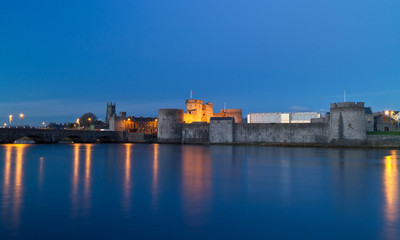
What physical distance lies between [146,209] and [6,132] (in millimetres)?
31524

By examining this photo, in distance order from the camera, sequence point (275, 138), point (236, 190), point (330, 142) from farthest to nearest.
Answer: point (275, 138) → point (330, 142) → point (236, 190)

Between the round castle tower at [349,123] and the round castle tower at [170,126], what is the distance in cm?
1927

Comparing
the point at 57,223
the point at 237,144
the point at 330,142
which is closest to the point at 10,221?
the point at 57,223

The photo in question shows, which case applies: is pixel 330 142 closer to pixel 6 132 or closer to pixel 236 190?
pixel 236 190

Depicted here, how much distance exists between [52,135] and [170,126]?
1408 centimetres

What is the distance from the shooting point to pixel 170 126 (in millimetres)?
40688

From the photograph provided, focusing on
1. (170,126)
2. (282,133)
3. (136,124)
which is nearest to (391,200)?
(282,133)

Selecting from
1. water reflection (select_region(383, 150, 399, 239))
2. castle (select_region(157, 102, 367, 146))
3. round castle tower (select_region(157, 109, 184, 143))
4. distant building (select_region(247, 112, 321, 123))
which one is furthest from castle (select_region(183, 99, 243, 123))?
water reflection (select_region(383, 150, 399, 239))

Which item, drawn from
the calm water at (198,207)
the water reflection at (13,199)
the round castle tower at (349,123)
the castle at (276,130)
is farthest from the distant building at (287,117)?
the water reflection at (13,199)

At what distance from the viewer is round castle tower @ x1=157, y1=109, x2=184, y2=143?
40.6 metres

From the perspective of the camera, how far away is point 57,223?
5.04m

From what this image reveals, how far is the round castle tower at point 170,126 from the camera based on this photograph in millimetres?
40625

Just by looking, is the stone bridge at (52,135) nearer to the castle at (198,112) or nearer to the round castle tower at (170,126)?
the round castle tower at (170,126)

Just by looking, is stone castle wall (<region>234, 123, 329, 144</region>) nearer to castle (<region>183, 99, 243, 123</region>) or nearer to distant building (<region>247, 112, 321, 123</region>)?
castle (<region>183, 99, 243, 123</region>)
